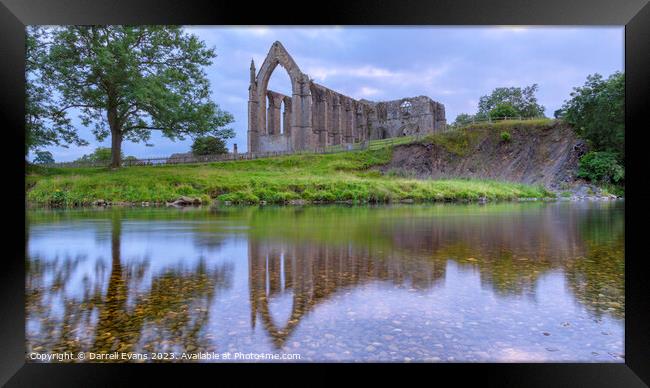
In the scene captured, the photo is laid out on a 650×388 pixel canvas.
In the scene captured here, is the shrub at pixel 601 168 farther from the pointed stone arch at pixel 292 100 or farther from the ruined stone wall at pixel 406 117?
the pointed stone arch at pixel 292 100

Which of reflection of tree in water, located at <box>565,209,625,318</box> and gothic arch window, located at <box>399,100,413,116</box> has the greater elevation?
gothic arch window, located at <box>399,100,413,116</box>

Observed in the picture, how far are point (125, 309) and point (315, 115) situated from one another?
4939 cm

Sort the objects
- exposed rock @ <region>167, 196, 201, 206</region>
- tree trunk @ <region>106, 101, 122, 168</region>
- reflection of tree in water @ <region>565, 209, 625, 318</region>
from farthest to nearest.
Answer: tree trunk @ <region>106, 101, 122, 168</region> → exposed rock @ <region>167, 196, 201, 206</region> → reflection of tree in water @ <region>565, 209, 625, 318</region>

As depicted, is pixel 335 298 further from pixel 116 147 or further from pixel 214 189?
pixel 116 147

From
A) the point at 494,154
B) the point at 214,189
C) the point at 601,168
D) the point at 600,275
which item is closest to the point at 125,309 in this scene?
the point at 600,275

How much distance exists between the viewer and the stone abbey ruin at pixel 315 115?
46.5 meters

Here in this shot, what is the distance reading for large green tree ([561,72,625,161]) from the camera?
3000 cm

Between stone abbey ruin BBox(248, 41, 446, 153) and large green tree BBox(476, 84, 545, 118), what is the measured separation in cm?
820

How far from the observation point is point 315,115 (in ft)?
172

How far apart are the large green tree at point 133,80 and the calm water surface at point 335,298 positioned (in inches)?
636

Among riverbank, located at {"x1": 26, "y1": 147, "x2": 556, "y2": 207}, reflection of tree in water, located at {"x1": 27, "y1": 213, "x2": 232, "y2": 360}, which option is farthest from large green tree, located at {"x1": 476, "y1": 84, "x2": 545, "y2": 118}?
reflection of tree in water, located at {"x1": 27, "y1": 213, "x2": 232, "y2": 360}

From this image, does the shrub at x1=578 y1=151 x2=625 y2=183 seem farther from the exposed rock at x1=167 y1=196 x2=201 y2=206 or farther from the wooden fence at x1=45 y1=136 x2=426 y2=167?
the exposed rock at x1=167 y1=196 x2=201 y2=206

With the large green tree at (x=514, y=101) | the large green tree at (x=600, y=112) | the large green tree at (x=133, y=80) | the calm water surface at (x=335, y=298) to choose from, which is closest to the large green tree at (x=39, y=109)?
the large green tree at (x=133, y=80)
